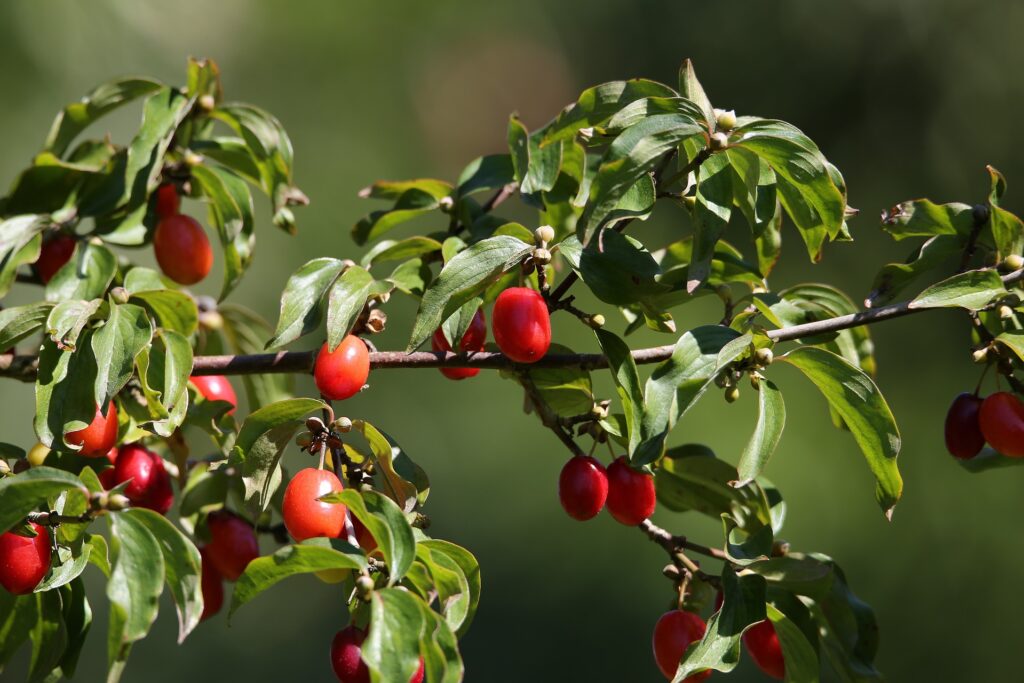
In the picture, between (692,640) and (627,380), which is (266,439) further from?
(692,640)

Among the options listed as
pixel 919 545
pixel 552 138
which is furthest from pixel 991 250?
pixel 919 545

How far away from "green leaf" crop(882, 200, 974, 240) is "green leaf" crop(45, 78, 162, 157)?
89 cm

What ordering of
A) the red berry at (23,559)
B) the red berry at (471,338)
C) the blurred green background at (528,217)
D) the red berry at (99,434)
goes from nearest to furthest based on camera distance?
1. the red berry at (23,559)
2. the red berry at (99,434)
3. the red berry at (471,338)
4. the blurred green background at (528,217)

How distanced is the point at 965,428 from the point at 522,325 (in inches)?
21.9

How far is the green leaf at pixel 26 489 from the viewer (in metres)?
0.88

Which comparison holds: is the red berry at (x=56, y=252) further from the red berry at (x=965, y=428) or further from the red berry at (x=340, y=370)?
the red berry at (x=965, y=428)

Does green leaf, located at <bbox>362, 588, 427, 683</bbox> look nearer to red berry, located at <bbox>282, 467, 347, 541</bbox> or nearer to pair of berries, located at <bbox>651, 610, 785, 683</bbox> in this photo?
red berry, located at <bbox>282, 467, 347, 541</bbox>

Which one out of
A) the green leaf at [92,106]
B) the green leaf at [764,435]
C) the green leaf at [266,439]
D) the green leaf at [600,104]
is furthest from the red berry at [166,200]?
the green leaf at [764,435]

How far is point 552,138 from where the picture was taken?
1112 millimetres

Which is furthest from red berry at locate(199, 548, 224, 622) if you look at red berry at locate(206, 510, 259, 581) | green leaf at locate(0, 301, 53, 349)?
green leaf at locate(0, 301, 53, 349)

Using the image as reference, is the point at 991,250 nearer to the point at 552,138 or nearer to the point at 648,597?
the point at 552,138

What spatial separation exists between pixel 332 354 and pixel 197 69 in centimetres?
46

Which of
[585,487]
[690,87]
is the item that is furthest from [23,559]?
[690,87]

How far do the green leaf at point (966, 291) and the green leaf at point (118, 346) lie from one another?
761 millimetres
